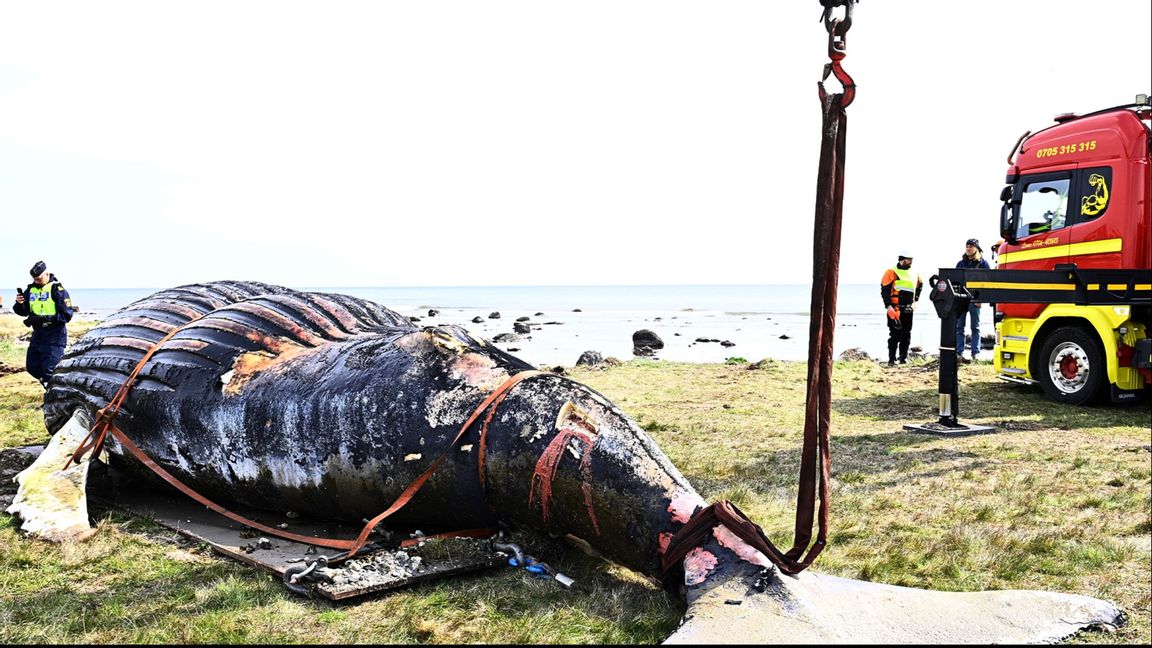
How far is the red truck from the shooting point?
9445 millimetres

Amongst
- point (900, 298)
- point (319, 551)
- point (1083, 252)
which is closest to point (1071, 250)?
point (1083, 252)

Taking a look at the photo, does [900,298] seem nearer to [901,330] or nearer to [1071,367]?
[901,330]

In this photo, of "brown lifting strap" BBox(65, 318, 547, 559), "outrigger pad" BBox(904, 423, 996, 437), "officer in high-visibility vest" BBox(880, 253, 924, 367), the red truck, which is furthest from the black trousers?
"brown lifting strap" BBox(65, 318, 547, 559)

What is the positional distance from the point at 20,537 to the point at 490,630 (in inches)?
118

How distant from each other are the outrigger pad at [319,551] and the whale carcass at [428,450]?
0.42ft

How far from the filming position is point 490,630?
11.8 ft

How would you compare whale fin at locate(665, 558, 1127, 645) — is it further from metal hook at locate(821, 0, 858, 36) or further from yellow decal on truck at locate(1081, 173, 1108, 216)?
yellow decal on truck at locate(1081, 173, 1108, 216)

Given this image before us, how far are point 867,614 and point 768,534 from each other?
1.78 meters

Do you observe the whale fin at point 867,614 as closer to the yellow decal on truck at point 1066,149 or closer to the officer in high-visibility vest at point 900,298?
the yellow decal on truck at point 1066,149

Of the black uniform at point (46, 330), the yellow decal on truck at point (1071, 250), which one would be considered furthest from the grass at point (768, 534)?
the yellow decal on truck at point (1071, 250)

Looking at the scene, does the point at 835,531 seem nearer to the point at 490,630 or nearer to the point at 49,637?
the point at 490,630

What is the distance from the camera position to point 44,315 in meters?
10.2

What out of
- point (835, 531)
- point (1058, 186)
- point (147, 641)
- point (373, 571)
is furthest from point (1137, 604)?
point (1058, 186)

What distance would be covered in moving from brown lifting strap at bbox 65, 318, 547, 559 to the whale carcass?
0.12 feet
